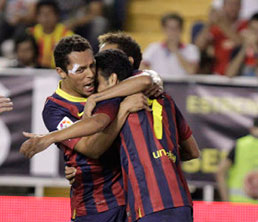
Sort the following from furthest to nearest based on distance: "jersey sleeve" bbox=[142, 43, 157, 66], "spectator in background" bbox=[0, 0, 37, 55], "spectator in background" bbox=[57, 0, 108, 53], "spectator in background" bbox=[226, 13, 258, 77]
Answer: "spectator in background" bbox=[0, 0, 37, 55]
"spectator in background" bbox=[57, 0, 108, 53]
"jersey sleeve" bbox=[142, 43, 157, 66]
"spectator in background" bbox=[226, 13, 258, 77]

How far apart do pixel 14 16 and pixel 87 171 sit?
6.64m

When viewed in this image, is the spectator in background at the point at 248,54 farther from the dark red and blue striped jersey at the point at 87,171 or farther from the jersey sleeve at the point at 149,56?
the dark red and blue striped jersey at the point at 87,171

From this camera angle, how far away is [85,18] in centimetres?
932

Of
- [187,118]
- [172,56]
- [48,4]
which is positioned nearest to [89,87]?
[187,118]

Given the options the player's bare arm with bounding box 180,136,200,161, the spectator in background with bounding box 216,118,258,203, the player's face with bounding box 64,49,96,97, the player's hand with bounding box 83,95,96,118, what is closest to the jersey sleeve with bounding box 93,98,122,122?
the player's hand with bounding box 83,95,96,118

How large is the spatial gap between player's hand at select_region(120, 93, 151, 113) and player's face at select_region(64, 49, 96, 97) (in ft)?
1.06

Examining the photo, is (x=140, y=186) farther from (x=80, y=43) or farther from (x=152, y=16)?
(x=152, y=16)

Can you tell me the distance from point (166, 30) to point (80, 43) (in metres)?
4.54

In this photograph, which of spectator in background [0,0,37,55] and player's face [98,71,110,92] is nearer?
player's face [98,71,110,92]

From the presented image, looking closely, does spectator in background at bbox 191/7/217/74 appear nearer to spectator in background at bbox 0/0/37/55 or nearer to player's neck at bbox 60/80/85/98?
spectator in background at bbox 0/0/37/55

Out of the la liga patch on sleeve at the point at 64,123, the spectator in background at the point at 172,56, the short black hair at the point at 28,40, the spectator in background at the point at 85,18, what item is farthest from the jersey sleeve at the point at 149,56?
the la liga patch on sleeve at the point at 64,123

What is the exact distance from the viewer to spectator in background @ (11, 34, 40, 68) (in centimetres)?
819

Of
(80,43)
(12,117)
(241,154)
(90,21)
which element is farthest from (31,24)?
(80,43)

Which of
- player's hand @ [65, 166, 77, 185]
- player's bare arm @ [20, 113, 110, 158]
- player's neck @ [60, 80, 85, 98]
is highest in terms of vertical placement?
player's neck @ [60, 80, 85, 98]
